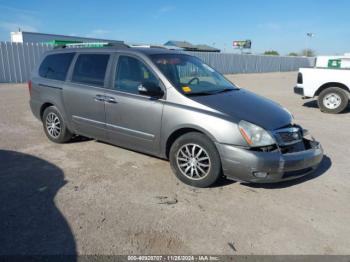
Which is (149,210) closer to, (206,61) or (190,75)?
(190,75)

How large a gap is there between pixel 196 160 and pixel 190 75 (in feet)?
4.73

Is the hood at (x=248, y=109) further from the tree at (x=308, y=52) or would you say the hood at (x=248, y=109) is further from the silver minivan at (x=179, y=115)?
the tree at (x=308, y=52)

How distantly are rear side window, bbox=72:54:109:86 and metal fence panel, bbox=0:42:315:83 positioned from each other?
27.0 feet

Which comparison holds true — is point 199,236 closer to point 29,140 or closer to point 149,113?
point 149,113

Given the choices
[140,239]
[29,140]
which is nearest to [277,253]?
[140,239]

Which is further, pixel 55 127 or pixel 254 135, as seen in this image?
pixel 55 127

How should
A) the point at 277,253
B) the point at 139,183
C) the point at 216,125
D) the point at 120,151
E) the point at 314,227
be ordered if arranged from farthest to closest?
1. the point at 120,151
2. the point at 139,183
3. the point at 216,125
4. the point at 314,227
5. the point at 277,253

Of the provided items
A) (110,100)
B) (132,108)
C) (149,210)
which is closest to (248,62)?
(110,100)

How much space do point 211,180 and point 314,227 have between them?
50.2 inches

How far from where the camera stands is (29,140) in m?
5.84

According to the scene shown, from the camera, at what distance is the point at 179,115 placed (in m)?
3.90

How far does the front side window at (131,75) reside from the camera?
427 cm

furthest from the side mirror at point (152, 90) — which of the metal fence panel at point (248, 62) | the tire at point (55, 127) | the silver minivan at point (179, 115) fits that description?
the metal fence panel at point (248, 62)

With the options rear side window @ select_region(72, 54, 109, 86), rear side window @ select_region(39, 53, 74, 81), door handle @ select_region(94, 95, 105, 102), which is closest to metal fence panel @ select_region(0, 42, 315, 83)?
rear side window @ select_region(39, 53, 74, 81)
